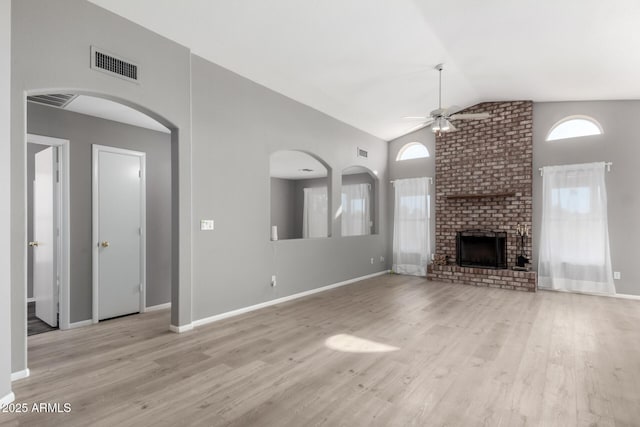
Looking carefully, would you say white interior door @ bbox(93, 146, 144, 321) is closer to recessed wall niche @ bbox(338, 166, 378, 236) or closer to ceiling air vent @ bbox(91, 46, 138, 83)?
ceiling air vent @ bbox(91, 46, 138, 83)

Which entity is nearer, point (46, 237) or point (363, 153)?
point (46, 237)

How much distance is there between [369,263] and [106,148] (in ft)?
17.3

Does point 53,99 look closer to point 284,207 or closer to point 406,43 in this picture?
point 406,43

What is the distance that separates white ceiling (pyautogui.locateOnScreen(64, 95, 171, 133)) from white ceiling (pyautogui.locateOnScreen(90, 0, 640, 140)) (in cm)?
100

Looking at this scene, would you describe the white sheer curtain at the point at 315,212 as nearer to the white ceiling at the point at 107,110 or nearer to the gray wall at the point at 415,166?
the gray wall at the point at 415,166

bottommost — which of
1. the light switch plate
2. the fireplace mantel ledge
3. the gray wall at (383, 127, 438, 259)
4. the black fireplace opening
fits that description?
the black fireplace opening

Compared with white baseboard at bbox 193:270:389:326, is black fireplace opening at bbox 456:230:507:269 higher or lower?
higher

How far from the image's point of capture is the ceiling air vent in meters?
3.04

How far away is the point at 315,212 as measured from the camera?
35.5ft

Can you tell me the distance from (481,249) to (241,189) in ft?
16.5

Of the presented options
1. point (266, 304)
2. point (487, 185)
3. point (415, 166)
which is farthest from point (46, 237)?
point (487, 185)

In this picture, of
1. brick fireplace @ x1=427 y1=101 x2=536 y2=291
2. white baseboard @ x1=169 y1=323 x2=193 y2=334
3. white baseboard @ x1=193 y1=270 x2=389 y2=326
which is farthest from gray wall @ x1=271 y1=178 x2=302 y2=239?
white baseboard @ x1=169 y1=323 x2=193 y2=334

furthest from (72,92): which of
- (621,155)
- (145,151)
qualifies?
(621,155)

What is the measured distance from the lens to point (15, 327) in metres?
2.53
